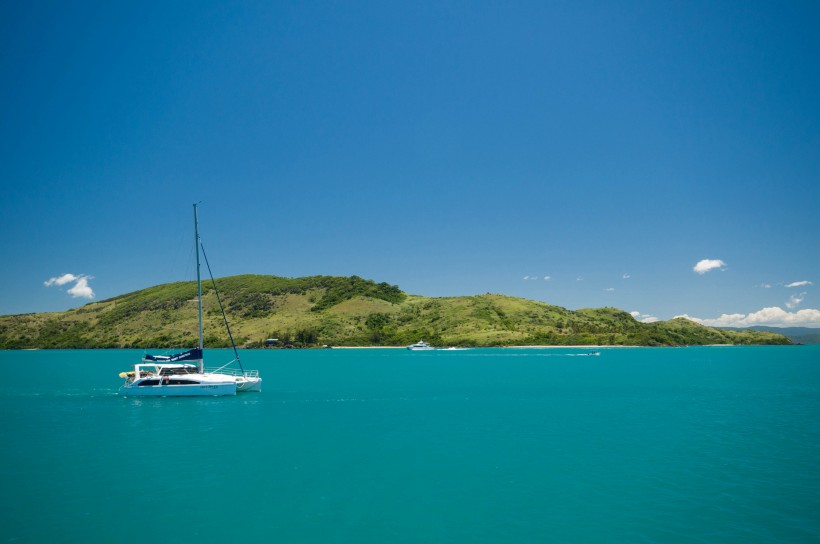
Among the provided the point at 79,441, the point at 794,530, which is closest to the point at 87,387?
the point at 79,441

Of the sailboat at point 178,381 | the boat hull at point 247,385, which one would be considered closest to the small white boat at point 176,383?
the sailboat at point 178,381

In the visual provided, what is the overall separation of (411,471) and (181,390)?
38268 mm

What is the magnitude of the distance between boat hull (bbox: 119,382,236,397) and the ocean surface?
2063mm

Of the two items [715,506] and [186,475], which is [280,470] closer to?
[186,475]

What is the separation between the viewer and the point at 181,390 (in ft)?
187

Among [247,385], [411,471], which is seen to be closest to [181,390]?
[247,385]

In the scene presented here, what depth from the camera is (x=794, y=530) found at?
19.1m

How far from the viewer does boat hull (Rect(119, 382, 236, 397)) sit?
187ft

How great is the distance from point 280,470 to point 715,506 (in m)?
20.0

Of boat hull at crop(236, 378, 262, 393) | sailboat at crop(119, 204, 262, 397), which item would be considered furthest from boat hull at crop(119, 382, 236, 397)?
boat hull at crop(236, 378, 262, 393)

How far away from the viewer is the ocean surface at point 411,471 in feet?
64.2

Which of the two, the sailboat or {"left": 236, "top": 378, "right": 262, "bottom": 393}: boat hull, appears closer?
the sailboat

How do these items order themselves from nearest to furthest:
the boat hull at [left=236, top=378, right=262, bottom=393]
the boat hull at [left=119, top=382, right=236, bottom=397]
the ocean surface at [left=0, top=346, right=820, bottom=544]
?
the ocean surface at [left=0, top=346, right=820, bottom=544]
the boat hull at [left=119, top=382, right=236, bottom=397]
the boat hull at [left=236, top=378, right=262, bottom=393]

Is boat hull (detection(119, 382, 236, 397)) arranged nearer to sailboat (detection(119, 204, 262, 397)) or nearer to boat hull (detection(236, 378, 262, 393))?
→ sailboat (detection(119, 204, 262, 397))
